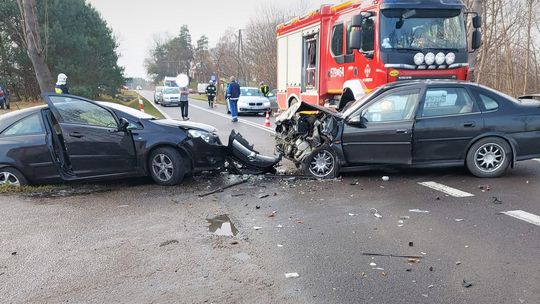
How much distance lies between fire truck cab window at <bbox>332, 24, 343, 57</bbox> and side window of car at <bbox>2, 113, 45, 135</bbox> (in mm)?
6601

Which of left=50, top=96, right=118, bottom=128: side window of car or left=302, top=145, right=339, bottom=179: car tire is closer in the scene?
left=50, top=96, right=118, bottom=128: side window of car

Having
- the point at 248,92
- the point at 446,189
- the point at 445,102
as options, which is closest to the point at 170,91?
the point at 248,92

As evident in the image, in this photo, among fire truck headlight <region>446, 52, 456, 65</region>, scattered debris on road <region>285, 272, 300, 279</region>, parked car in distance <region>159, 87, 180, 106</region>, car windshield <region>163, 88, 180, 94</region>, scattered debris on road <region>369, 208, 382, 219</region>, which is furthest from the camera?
car windshield <region>163, 88, 180, 94</region>

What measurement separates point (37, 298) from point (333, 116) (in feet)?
16.6

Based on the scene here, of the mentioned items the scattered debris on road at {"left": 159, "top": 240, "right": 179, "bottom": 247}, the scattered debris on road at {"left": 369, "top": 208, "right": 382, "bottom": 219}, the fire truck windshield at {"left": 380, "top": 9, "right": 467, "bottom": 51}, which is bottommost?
the scattered debris on road at {"left": 159, "top": 240, "right": 179, "bottom": 247}

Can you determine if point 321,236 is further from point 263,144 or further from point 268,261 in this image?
point 263,144

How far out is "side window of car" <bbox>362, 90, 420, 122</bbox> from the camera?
23.0ft

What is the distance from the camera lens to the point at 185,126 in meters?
7.15

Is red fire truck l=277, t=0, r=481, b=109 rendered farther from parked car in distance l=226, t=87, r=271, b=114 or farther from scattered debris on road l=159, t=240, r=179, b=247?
parked car in distance l=226, t=87, r=271, b=114

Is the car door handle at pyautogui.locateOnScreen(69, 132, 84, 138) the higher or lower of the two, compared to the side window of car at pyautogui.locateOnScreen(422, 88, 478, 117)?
lower

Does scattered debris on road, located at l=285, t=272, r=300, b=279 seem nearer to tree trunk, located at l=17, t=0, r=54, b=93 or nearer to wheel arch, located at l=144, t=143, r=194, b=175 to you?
wheel arch, located at l=144, t=143, r=194, b=175

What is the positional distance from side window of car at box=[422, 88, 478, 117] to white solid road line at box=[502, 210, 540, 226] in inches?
85.7

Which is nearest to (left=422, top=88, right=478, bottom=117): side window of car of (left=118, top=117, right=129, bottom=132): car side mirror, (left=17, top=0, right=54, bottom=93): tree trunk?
(left=118, top=117, right=129, bottom=132): car side mirror

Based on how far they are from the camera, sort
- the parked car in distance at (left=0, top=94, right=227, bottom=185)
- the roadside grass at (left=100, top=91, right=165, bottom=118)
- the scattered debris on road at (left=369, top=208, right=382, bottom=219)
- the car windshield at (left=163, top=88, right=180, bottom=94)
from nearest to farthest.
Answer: the scattered debris on road at (left=369, top=208, right=382, bottom=219), the parked car in distance at (left=0, top=94, right=227, bottom=185), the roadside grass at (left=100, top=91, right=165, bottom=118), the car windshield at (left=163, top=88, right=180, bottom=94)
